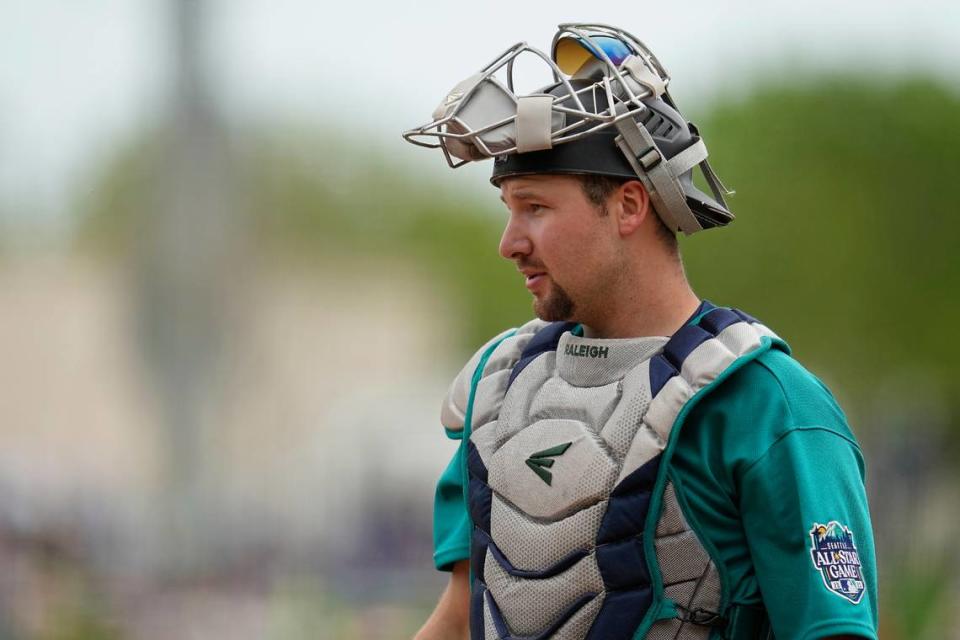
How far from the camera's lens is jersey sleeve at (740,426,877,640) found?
2424 millimetres

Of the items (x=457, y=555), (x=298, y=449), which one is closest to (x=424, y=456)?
(x=298, y=449)

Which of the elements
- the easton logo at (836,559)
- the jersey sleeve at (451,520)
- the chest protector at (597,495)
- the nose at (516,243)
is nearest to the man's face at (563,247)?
the nose at (516,243)

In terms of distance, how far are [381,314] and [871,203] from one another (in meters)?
13.4

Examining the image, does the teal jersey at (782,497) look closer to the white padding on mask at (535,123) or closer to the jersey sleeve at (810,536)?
the jersey sleeve at (810,536)

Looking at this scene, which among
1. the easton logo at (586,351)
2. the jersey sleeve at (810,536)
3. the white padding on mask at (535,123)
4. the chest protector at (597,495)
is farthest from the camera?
the easton logo at (586,351)

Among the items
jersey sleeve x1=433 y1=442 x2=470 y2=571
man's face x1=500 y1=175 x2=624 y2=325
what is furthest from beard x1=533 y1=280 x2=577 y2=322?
jersey sleeve x1=433 y1=442 x2=470 y2=571

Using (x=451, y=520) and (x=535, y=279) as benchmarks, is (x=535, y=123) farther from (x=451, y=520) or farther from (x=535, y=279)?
(x=451, y=520)

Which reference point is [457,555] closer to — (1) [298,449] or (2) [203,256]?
(2) [203,256]

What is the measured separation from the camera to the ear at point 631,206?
2740 millimetres

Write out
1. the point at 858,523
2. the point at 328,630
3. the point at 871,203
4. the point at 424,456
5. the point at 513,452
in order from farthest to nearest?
the point at 871,203, the point at 424,456, the point at 328,630, the point at 513,452, the point at 858,523

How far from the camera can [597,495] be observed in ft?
8.56

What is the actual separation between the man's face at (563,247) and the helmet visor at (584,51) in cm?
27

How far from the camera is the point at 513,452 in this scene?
108 inches

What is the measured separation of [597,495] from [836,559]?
436mm
